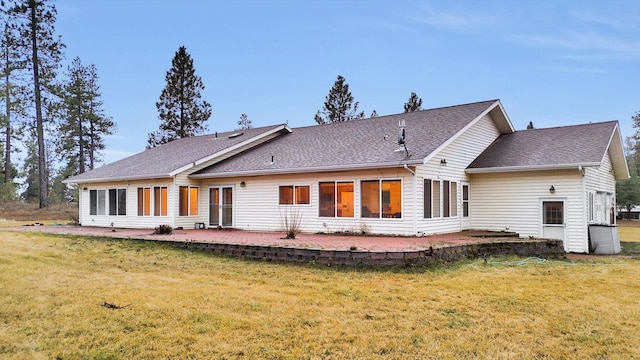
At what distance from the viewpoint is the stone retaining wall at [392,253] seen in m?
8.99

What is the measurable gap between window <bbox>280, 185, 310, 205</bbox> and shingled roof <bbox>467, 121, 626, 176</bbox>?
223 inches

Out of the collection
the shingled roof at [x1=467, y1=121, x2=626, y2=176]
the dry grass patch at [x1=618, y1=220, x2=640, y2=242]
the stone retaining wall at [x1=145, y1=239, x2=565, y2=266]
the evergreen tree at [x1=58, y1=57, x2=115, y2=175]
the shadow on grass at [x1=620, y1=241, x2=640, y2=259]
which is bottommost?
the dry grass patch at [x1=618, y1=220, x2=640, y2=242]

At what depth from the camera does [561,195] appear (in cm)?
1337

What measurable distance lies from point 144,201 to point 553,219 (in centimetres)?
1491

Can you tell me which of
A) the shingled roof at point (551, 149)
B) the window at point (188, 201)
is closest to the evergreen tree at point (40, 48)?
the window at point (188, 201)

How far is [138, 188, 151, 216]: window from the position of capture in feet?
57.9

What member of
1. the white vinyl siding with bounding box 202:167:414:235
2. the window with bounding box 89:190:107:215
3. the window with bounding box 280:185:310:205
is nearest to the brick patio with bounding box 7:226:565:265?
the white vinyl siding with bounding box 202:167:414:235

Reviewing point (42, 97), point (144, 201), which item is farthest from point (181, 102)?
point (144, 201)

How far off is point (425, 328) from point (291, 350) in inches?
70.1

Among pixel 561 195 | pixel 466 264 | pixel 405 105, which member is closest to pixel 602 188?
pixel 561 195

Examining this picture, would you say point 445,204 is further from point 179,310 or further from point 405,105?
point 405,105

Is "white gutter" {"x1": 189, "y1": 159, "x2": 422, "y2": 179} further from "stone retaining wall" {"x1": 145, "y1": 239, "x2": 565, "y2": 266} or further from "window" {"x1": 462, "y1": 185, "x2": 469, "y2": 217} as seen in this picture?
"window" {"x1": 462, "y1": 185, "x2": 469, "y2": 217}

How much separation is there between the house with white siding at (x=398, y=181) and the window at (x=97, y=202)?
2.7 inches

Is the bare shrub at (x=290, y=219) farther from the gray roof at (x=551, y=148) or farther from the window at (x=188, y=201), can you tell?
the gray roof at (x=551, y=148)
